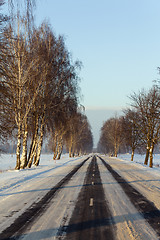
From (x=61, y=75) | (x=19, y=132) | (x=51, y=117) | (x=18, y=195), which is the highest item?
(x=61, y=75)

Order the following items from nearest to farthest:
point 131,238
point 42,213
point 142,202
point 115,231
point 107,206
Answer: point 131,238 → point 115,231 → point 42,213 → point 107,206 → point 142,202

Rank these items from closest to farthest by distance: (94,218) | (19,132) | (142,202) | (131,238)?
(131,238)
(94,218)
(142,202)
(19,132)

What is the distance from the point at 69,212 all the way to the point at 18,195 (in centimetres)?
309

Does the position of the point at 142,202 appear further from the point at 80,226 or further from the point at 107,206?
the point at 80,226

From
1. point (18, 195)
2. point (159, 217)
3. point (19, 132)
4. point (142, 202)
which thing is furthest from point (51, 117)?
point (159, 217)

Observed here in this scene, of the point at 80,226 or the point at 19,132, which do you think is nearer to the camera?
the point at 80,226

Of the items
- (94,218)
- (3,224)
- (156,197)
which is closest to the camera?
(3,224)

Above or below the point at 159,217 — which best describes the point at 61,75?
above

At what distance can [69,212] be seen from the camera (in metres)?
6.35

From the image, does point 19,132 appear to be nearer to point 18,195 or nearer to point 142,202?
point 18,195

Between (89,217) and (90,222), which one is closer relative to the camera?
(90,222)

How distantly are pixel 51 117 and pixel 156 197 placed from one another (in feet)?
52.1

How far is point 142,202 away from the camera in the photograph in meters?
7.68

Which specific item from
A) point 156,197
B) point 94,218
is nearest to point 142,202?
point 156,197
